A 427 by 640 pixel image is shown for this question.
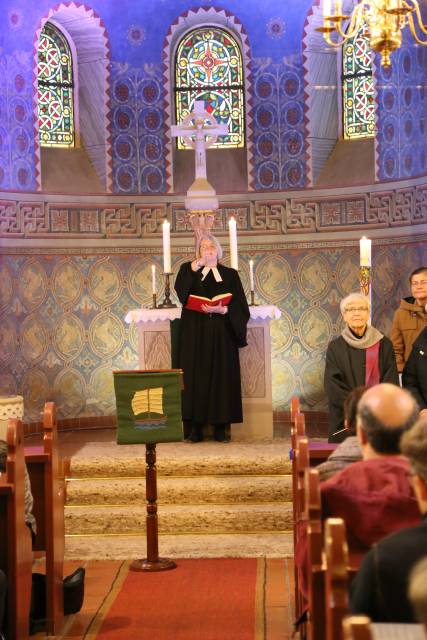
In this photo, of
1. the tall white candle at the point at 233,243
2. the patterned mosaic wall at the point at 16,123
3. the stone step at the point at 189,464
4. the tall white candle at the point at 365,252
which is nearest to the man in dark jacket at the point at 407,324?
the tall white candle at the point at 365,252

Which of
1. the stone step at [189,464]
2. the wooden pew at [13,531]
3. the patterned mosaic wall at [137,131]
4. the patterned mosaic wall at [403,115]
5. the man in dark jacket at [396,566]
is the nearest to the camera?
the man in dark jacket at [396,566]

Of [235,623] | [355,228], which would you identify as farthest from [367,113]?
[235,623]

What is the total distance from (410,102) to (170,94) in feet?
9.76

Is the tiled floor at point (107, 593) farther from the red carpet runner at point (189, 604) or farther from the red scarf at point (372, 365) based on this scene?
the red scarf at point (372, 365)

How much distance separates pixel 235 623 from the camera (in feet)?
21.0

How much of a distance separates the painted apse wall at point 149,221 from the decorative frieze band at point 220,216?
15mm

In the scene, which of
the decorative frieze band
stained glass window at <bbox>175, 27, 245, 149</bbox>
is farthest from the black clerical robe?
stained glass window at <bbox>175, 27, 245, 149</bbox>

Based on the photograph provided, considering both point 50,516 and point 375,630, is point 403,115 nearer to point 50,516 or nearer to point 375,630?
point 50,516

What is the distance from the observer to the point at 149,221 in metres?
13.6

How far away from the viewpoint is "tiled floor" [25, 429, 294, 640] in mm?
6281

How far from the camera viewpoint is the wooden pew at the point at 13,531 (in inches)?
210

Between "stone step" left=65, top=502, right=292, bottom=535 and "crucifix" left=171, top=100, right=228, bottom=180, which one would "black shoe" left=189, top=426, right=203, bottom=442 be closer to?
"stone step" left=65, top=502, right=292, bottom=535

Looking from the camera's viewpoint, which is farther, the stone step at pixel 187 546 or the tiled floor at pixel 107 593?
the stone step at pixel 187 546

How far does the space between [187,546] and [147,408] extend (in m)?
1.33
